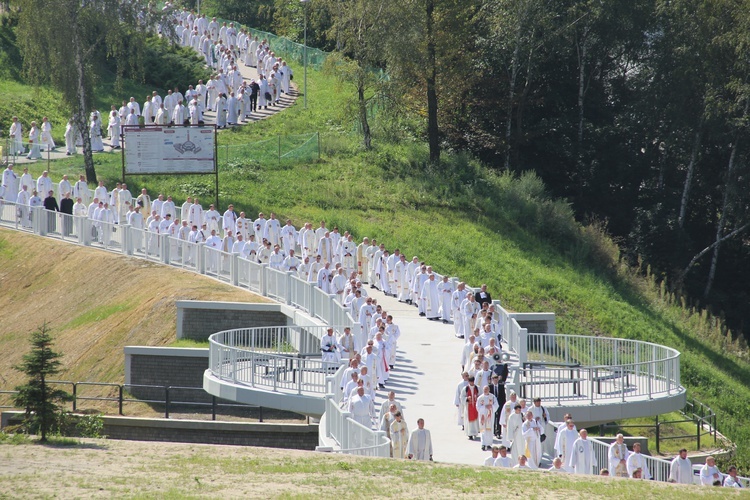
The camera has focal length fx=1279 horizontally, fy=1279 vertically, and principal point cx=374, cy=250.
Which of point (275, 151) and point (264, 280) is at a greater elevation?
point (275, 151)

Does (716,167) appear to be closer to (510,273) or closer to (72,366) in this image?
(510,273)

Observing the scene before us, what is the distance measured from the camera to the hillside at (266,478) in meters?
18.0

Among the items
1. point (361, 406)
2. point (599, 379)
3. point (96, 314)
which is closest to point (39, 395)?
point (361, 406)

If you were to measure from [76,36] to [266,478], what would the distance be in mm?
29280

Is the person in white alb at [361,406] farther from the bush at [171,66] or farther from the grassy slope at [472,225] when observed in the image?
the bush at [171,66]

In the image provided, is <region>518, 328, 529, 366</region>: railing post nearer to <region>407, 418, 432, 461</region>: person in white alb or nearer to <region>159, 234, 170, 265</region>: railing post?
<region>407, 418, 432, 461</region>: person in white alb

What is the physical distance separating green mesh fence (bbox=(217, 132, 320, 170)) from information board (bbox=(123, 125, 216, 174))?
7.86 m

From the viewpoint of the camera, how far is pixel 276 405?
2594 centimetres

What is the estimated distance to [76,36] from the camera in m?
44.6

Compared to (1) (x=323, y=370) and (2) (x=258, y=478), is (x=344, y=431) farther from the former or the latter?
(1) (x=323, y=370)

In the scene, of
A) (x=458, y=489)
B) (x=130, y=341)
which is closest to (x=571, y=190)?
(x=130, y=341)

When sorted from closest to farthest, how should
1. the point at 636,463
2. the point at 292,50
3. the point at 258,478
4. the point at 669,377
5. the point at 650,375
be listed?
the point at 258,478 → the point at 636,463 → the point at 650,375 → the point at 669,377 → the point at 292,50

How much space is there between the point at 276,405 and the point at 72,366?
923 centimetres

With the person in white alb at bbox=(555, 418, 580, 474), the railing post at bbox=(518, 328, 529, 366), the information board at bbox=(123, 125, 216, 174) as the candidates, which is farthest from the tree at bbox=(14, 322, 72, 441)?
the information board at bbox=(123, 125, 216, 174)
